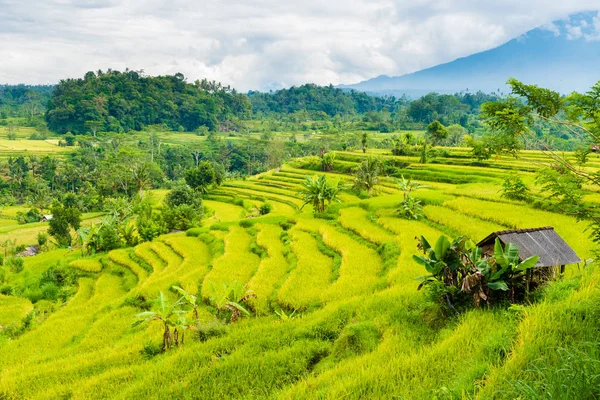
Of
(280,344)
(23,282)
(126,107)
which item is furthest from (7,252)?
(126,107)

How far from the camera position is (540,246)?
5.15 meters

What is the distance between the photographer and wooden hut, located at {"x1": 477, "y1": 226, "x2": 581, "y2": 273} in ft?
16.4

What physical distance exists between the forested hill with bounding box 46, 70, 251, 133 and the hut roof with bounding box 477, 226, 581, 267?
8377 centimetres

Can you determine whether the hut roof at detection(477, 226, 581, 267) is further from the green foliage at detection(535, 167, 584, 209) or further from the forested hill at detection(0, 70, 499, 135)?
the forested hill at detection(0, 70, 499, 135)

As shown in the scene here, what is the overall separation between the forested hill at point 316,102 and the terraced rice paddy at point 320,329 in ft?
324

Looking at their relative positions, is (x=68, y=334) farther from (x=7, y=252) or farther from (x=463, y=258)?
(x=7, y=252)

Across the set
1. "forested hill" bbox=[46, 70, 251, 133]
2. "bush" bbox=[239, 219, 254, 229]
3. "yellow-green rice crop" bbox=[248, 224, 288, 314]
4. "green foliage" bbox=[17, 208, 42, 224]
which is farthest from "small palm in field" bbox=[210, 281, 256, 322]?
"forested hill" bbox=[46, 70, 251, 133]

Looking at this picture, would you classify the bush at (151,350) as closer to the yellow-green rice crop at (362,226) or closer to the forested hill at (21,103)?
the yellow-green rice crop at (362,226)

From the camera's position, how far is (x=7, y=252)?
77.6 ft

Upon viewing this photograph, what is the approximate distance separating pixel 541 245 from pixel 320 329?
3.23 meters

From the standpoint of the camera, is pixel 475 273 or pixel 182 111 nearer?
pixel 475 273

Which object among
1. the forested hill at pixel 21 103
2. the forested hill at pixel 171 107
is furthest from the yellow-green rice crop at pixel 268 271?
the forested hill at pixel 21 103

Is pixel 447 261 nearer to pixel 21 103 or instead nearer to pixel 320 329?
pixel 320 329

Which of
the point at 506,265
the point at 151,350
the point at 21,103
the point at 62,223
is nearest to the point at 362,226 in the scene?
the point at 151,350
